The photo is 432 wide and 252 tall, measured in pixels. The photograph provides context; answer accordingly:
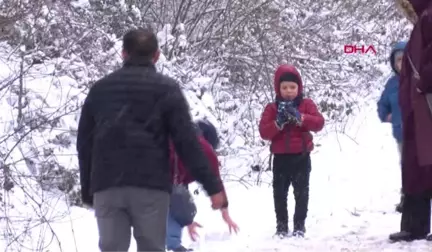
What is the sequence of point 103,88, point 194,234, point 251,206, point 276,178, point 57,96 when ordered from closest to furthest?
point 103,88
point 194,234
point 276,178
point 251,206
point 57,96

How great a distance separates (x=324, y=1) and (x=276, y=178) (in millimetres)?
10377

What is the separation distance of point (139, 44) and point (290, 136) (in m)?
2.76

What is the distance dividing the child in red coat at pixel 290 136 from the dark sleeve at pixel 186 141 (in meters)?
2.58

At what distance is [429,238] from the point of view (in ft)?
19.5

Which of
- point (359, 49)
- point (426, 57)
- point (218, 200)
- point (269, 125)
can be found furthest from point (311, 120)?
point (359, 49)

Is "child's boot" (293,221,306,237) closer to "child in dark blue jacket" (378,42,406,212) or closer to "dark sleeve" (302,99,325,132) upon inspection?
"dark sleeve" (302,99,325,132)

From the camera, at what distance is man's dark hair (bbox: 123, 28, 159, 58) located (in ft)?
14.5

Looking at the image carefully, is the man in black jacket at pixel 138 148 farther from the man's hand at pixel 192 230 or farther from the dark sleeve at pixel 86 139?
the man's hand at pixel 192 230

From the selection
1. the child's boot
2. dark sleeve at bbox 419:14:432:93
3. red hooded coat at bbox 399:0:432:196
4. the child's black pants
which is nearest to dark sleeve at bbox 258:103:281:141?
the child's black pants

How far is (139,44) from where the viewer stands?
4430mm

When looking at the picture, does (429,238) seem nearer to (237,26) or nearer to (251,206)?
(251,206)

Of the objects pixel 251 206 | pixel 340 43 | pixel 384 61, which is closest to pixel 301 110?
pixel 251 206

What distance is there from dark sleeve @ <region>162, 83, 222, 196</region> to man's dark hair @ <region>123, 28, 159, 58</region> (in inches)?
9.6

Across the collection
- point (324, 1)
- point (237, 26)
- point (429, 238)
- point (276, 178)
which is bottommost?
point (429, 238)
